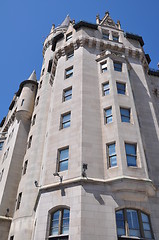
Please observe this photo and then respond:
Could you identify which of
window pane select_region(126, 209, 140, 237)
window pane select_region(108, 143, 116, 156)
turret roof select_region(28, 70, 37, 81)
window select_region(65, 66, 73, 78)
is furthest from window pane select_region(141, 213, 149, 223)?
turret roof select_region(28, 70, 37, 81)

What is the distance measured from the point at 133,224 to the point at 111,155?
226 inches

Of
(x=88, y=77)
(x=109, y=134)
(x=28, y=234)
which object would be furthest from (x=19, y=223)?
(x=88, y=77)

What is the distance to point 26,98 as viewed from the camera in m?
41.7

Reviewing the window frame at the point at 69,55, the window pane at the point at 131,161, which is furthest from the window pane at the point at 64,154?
the window frame at the point at 69,55

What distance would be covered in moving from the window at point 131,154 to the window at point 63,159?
17.8ft

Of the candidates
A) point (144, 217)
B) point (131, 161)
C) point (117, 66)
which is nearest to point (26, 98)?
point (117, 66)

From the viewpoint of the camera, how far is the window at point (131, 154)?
1981 cm

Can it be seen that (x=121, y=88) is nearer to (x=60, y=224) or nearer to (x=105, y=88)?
(x=105, y=88)

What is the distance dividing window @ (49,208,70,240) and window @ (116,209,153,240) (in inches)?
147

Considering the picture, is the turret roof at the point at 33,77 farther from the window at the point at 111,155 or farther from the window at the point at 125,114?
the window at the point at 111,155

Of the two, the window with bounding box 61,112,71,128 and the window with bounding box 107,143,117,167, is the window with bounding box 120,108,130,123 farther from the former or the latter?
the window with bounding box 61,112,71,128

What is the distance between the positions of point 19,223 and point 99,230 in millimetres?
12086

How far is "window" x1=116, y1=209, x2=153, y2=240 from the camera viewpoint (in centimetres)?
1670

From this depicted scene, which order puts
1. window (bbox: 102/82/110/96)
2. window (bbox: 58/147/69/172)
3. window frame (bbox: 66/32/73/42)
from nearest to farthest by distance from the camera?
window (bbox: 58/147/69/172)
window (bbox: 102/82/110/96)
window frame (bbox: 66/32/73/42)
